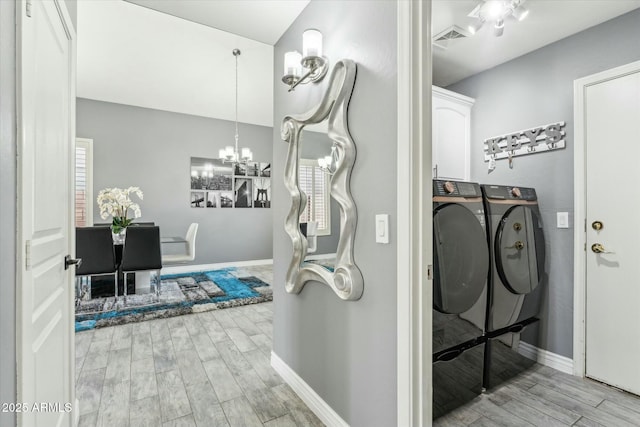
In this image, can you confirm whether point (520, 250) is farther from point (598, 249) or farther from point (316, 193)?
point (316, 193)

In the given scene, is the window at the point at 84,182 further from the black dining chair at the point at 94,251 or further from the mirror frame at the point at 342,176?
the mirror frame at the point at 342,176

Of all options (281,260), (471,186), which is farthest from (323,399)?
(471,186)

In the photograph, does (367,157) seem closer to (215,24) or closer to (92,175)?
(215,24)

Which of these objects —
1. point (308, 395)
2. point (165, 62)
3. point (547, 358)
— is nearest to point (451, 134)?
point (547, 358)

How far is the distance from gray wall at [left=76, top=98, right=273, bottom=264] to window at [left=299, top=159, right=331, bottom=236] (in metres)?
4.41

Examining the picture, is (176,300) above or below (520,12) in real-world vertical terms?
below

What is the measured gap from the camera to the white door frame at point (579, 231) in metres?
2.21

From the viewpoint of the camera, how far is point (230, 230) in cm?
604

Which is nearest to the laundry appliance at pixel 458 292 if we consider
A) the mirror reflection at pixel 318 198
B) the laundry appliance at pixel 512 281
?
the laundry appliance at pixel 512 281

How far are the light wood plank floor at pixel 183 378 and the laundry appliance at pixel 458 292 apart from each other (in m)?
0.79

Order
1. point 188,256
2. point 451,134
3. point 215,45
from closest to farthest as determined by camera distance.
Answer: point 451,134 < point 215,45 < point 188,256

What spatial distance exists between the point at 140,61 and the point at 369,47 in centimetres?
357

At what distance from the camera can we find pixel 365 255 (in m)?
1.42

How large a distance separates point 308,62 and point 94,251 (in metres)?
3.20
